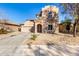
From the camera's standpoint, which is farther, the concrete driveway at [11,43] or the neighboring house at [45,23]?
the neighboring house at [45,23]

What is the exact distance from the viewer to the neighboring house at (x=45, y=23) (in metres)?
9.42

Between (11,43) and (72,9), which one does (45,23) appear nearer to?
(72,9)

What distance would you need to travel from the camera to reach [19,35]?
8.77 metres

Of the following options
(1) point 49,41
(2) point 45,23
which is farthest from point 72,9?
(2) point 45,23

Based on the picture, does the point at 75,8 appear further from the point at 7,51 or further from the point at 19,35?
the point at 7,51

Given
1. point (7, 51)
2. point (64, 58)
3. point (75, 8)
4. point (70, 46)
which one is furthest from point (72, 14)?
point (7, 51)

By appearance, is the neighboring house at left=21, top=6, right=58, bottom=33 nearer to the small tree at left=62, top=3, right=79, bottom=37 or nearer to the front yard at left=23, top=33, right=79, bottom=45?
the small tree at left=62, top=3, right=79, bottom=37

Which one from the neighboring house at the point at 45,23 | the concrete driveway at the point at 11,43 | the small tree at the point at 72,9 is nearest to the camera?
the concrete driveway at the point at 11,43

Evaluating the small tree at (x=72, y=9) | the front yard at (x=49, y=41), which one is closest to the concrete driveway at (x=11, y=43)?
the front yard at (x=49, y=41)

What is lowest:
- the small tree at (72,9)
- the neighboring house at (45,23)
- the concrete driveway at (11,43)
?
the concrete driveway at (11,43)

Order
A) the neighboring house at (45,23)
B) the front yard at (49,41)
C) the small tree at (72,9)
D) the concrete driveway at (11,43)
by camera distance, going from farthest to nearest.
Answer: the neighboring house at (45,23) < the small tree at (72,9) < the front yard at (49,41) < the concrete driveway at (11,43)

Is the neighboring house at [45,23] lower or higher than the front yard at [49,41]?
higher

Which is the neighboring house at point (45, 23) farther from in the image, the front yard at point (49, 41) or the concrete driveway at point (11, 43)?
the front yard at point (49, 41)

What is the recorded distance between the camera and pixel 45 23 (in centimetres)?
1070
